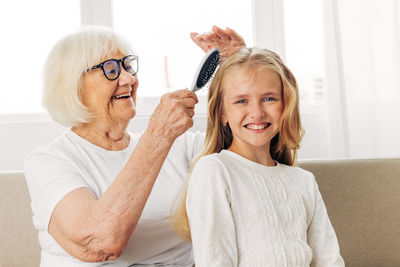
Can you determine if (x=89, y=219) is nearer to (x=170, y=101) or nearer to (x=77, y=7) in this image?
(x=170, y=101)

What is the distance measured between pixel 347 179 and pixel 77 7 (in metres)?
1.47

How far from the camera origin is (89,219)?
1.25m

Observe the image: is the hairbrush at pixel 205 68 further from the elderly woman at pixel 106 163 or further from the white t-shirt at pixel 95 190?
the white t-shirt at pixel 95 190

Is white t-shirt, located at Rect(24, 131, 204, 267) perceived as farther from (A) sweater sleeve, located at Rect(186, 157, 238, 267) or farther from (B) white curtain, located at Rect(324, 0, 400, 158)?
(B) white curtain, located at Rect(324, 0, 400, 158)

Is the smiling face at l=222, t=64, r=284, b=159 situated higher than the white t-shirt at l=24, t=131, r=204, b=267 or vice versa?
the smiling face at l=222, t=64, r=284, b=159

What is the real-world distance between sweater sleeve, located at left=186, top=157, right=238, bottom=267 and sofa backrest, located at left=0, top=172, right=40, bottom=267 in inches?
33.8

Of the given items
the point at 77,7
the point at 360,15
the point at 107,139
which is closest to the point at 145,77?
the point at 77,7

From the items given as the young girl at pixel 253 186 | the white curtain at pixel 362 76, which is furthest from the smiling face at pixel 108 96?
the white curtain at pixel 362 76

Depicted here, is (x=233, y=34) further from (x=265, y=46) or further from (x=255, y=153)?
(x=265, y=46)

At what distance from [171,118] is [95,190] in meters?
0.34

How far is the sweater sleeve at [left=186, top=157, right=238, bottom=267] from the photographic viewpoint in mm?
1135

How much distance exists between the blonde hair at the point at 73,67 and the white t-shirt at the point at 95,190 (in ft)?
0.28

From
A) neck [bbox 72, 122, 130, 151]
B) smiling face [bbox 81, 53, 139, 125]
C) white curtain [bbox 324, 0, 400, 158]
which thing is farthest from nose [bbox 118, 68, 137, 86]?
white curtain [bbox 324, 0, 400, 158]

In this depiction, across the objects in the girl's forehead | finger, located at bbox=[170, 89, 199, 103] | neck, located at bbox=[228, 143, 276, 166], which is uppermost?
the girl's forehead
